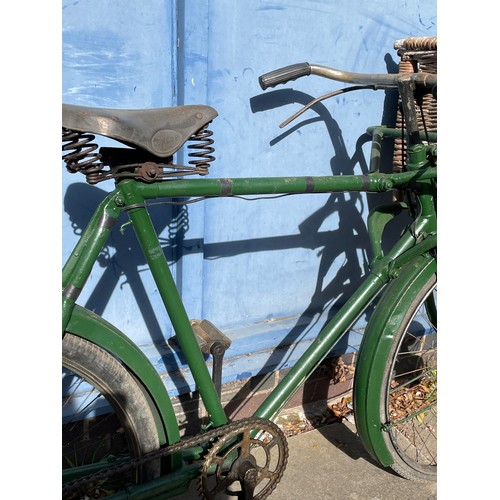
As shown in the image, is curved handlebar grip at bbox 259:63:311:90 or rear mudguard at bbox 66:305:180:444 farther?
curved handlebar grip at bbox 259:63:311:90

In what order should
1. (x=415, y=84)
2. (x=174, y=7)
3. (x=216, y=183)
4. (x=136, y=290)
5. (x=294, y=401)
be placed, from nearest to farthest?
1. (x=216, y=183)
2. (x=415, y=84)
3. (x=174, y=7)
4. (x=136, y=290)
5. (x=294, y=401)

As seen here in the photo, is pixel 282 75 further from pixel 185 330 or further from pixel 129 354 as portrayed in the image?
pixel 129 354

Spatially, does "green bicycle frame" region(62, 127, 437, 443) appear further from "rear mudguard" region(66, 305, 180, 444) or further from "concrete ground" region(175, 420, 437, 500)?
"concrete ground" region(175, 420, 437, 500)

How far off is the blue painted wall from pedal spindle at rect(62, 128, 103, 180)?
0.55 metres

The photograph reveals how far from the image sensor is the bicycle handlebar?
2.40 metres

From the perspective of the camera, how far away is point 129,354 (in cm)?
215

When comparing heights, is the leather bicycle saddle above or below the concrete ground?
above

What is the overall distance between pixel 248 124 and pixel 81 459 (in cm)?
145

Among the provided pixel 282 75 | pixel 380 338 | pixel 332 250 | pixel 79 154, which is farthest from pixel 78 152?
pixel 332 250

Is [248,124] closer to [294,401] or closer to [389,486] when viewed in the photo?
[294,401]

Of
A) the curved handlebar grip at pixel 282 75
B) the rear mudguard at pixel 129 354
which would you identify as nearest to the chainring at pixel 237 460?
the rear mudguard at pixel 129 354

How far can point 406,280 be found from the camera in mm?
2484

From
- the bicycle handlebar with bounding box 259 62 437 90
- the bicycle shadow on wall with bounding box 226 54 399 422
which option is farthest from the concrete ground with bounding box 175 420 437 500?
the bicycle handlebar with bounding box 259 62 437 90

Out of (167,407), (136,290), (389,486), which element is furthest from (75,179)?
(389,486)
